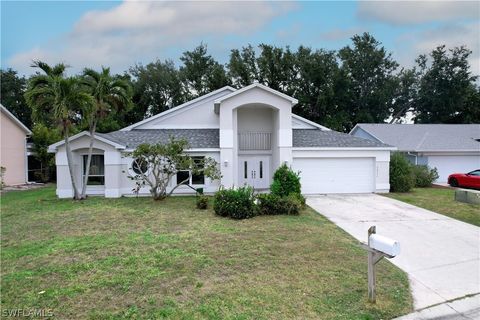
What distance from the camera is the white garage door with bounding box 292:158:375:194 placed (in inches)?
821

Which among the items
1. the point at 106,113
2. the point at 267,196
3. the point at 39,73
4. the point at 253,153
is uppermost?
the point at 39,73

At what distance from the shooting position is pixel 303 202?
15.0m

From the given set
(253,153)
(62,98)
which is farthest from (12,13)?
(253,153)

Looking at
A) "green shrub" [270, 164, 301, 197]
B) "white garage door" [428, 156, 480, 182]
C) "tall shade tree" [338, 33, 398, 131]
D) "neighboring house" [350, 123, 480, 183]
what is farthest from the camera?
"tall shade tree" [338, 33, 398, 131]

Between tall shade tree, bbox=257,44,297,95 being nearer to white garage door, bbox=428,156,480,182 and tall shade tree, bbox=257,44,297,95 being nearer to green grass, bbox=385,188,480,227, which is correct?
white garage door, bbox=428,156,480,182

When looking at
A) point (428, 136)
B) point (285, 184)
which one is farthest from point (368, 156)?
point (428, 136)

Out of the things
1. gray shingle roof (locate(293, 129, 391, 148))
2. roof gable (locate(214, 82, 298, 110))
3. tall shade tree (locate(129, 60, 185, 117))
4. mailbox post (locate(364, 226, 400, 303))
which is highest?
tall shade tree (locate(129, 60, 185, 117))

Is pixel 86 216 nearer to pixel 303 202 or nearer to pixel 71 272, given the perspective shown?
pixel 71 272

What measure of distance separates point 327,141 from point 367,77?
25.2 m

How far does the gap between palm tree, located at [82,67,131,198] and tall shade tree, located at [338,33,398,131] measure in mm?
30134

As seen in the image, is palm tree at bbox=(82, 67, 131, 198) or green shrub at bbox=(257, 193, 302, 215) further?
palm tree at bbox=(82, 67, 131, 198)

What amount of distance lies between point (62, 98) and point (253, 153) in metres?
11.3

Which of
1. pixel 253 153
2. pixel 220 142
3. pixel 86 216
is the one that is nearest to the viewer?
pixel 86 216

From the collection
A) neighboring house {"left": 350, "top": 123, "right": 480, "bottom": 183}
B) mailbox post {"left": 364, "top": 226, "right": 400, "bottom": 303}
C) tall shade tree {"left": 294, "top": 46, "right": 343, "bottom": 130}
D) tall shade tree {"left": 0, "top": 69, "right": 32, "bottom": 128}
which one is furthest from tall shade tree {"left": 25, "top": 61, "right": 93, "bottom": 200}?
tall shade tree {"left": 0, "top": 69, "right": 32, "bottom": 128}
